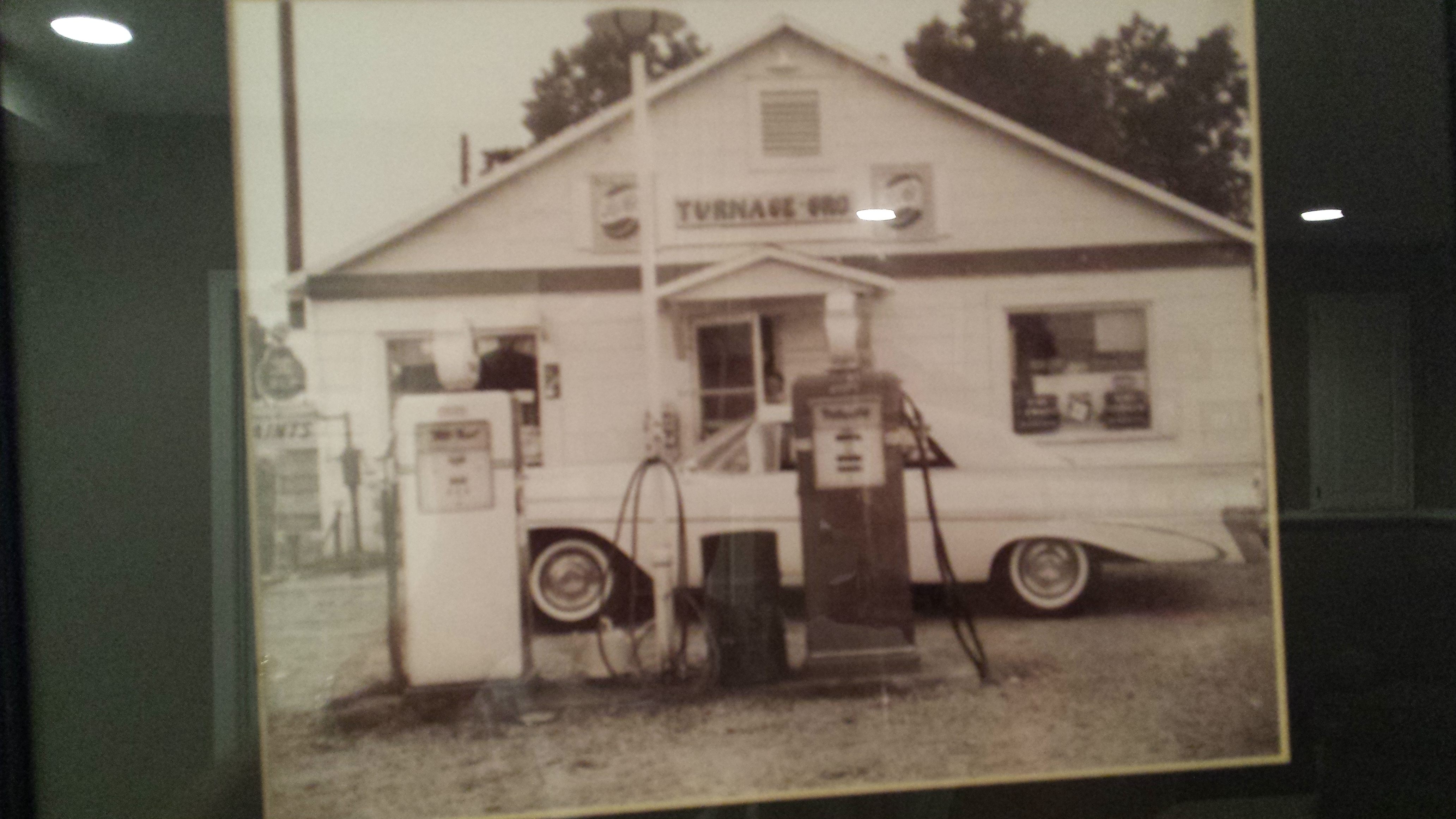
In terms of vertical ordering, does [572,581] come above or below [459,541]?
below

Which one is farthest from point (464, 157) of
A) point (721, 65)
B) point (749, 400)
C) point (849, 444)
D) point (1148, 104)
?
point (1148, 104)

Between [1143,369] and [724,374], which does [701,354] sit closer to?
[724,374]

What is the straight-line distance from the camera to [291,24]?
7.66 ft

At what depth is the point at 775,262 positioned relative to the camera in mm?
2475

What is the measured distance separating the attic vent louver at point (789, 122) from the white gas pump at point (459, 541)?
3.24 feet

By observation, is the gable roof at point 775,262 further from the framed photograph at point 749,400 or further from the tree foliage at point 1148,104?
the tree foliage at point 1148,104

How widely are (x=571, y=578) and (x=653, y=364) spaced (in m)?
0.62

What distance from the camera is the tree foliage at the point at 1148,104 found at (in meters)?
2.53

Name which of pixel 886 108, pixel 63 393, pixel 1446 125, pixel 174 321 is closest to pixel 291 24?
pixel 174 321

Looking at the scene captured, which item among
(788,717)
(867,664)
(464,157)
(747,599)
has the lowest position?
(788,717)

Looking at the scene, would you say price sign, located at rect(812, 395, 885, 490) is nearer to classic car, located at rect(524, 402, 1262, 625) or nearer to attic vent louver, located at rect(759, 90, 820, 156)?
classic car, located at rect(524, 402, 1262, 625)

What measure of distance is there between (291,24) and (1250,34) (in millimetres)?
2560

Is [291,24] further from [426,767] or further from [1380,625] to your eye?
[1380,625]

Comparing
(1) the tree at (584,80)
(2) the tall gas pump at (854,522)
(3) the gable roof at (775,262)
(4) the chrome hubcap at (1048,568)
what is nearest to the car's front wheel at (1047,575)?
(4) the chrome hubcap at (1048,568)
